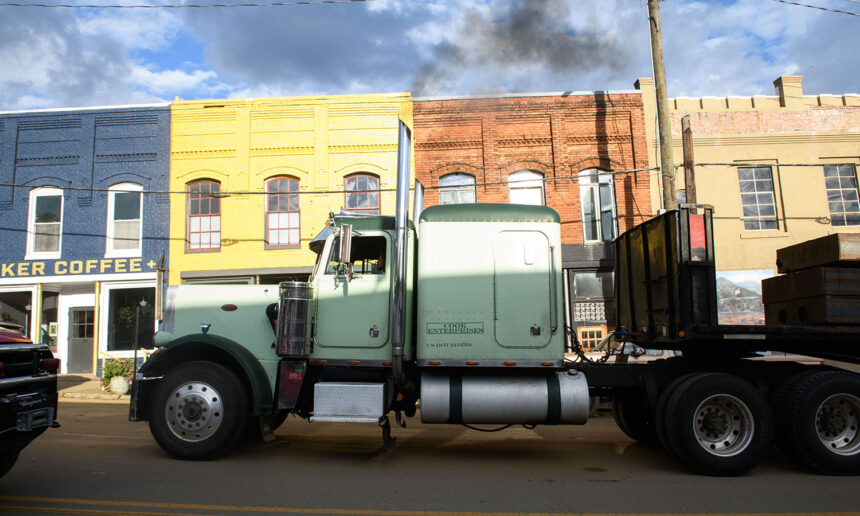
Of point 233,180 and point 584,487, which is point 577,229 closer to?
point 233,180

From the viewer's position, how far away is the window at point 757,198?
1546cm

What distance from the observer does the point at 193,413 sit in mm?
6125

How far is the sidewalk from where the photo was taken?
1273 centimetres

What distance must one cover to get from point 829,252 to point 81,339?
17.2 meters

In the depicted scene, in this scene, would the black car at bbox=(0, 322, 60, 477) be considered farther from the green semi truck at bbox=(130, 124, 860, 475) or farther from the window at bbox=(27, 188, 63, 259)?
the window at bbox=(27, 188, 63, 259)

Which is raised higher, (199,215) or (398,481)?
(199,215)

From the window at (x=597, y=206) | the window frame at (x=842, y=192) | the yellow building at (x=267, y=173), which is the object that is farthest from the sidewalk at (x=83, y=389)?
the window frame at (x=842, y=192)

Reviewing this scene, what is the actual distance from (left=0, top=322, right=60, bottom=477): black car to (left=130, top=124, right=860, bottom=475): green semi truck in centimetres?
117

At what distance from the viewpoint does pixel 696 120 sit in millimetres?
15711

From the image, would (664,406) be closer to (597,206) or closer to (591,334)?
(591,334)

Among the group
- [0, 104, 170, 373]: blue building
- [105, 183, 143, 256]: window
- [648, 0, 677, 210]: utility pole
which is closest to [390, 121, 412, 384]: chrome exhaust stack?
[648, 0, 677, 210]: utility pole

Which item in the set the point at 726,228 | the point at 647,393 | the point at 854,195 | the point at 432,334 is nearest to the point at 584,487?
the point at 647,393

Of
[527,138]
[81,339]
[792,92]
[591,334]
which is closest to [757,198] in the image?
[792,92]

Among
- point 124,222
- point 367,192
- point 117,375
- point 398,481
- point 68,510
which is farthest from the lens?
point 124,222
